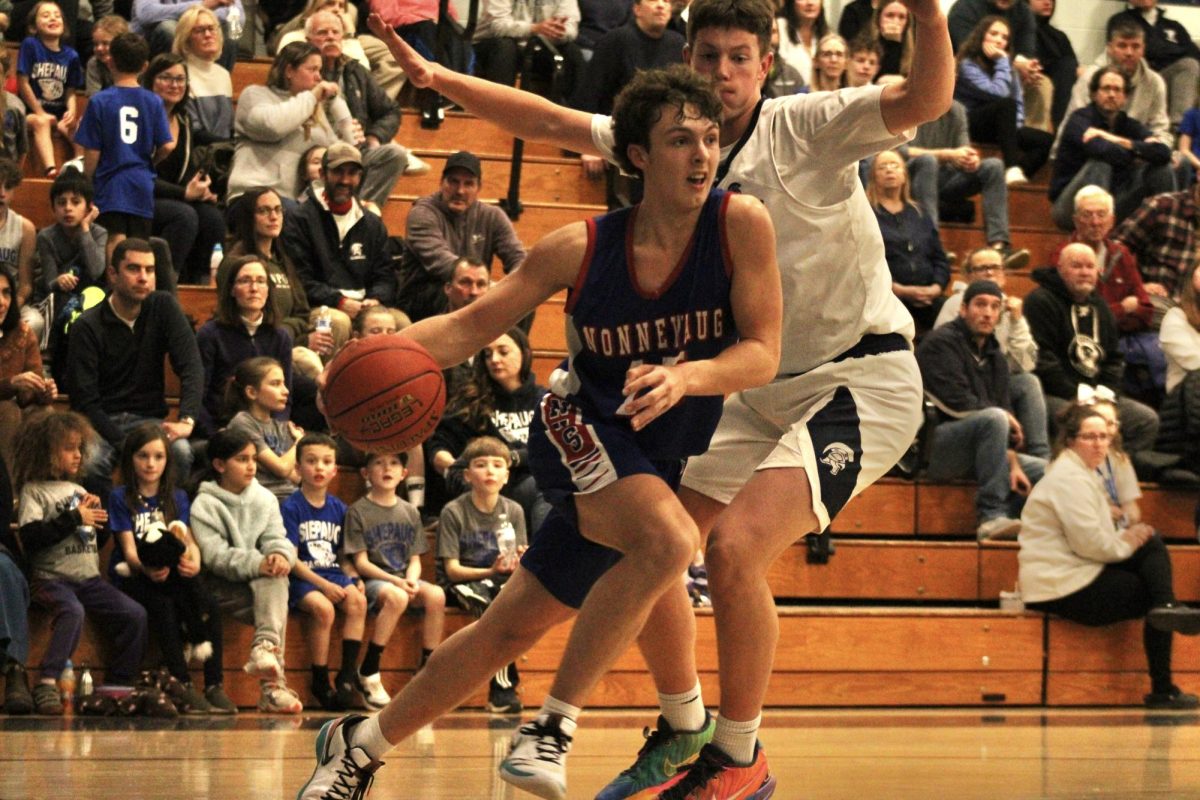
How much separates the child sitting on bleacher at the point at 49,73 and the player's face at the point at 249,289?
8.08 ft

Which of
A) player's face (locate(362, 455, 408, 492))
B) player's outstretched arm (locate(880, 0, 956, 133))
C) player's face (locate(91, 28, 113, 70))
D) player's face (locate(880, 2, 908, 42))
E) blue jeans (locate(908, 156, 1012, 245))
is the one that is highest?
player's outstretched arm (locate(880, 0, 956, 133))

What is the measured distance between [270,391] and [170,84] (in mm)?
2455

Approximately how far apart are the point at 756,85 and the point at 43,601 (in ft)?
13.9

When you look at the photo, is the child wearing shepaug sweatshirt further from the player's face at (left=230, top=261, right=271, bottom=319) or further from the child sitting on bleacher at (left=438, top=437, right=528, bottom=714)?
the player's face at (left=230, top=261, right=271, bottom=319)

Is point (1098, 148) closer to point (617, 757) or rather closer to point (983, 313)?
point (983, 313)

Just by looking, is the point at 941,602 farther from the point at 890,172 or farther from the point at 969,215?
the point at 969,215

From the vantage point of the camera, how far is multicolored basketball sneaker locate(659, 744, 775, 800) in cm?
393

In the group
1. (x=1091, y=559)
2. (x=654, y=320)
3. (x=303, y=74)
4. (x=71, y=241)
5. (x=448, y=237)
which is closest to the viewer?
(x=654, y=320)

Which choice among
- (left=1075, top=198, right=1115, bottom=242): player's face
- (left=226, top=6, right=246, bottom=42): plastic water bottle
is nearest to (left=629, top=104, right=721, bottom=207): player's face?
(left=1075, top=198, right=1115, bottom=242): player's face

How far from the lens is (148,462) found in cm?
731

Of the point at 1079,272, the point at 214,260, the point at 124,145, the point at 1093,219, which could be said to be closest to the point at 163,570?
the point at 214,260

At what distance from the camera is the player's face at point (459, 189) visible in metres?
9.29

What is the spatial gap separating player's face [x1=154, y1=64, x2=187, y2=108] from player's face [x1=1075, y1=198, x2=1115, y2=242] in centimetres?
551

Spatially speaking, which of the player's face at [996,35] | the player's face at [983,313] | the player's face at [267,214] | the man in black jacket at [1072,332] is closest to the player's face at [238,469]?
the player's face at [267,214]
